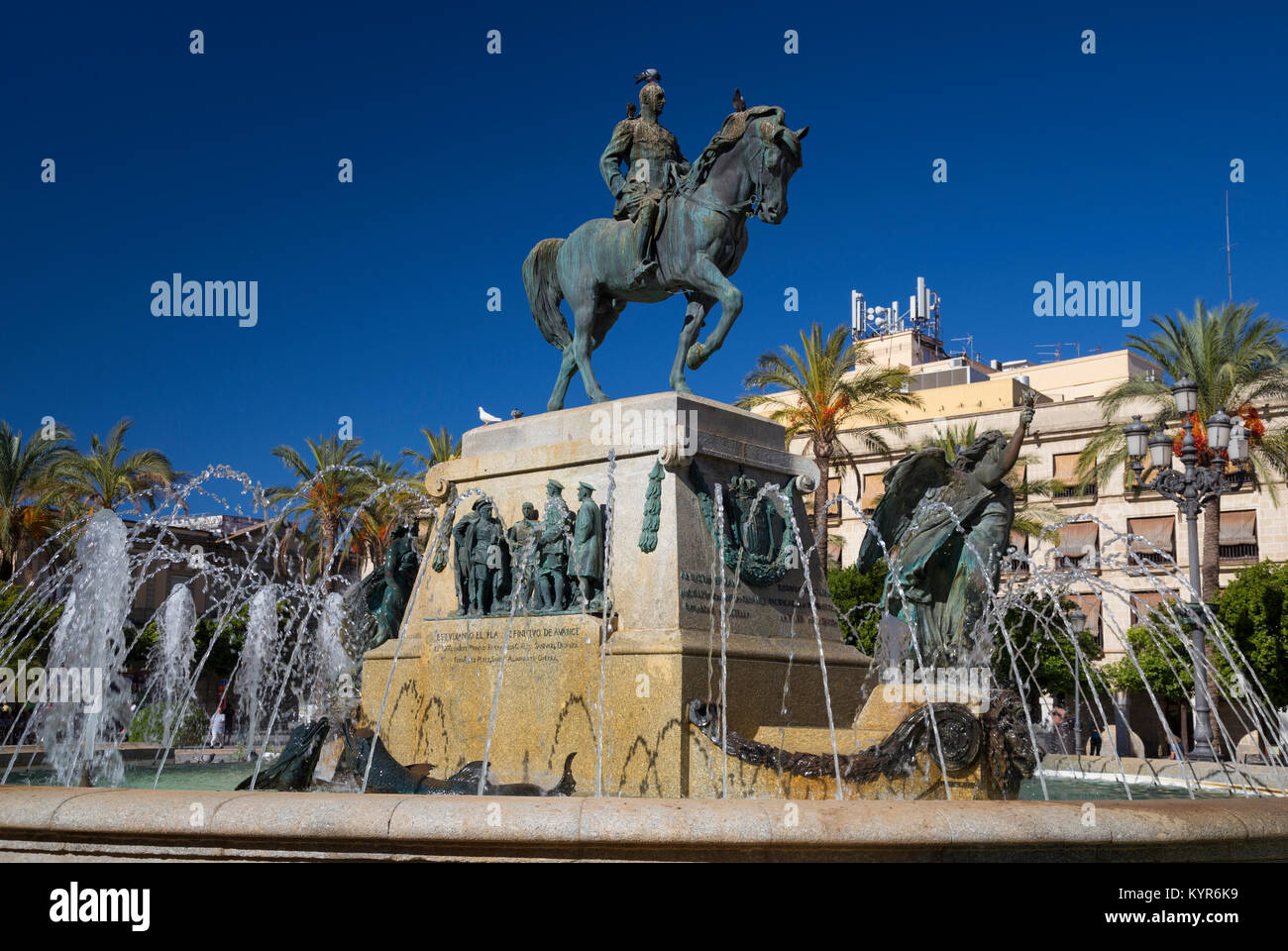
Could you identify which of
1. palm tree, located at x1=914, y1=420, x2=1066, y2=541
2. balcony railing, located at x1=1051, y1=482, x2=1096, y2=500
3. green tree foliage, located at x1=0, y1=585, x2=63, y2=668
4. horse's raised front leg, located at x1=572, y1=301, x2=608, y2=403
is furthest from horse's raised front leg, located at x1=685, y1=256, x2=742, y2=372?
balcony railing, located at x1=1051, y1=482, x2=1096, y2=500

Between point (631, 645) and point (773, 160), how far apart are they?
4.03 m

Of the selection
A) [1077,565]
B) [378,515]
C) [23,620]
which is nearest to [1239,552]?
[1077,565]

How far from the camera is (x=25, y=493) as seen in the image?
35.7 m

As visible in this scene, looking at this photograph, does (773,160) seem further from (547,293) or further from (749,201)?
(547,293)

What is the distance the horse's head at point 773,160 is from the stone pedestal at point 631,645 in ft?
5.61

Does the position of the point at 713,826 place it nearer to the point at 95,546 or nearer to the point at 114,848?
the point at 114,848

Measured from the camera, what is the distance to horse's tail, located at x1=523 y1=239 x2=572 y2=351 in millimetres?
11430

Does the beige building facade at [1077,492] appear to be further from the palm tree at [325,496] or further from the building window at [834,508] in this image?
the palm tree at [325,496]

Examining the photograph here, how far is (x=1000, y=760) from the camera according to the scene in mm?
7652

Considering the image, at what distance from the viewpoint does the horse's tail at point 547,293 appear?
1143cm

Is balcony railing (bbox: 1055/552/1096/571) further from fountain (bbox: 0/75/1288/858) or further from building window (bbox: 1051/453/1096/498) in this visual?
building window (bbox: 1051/453/1096/498)

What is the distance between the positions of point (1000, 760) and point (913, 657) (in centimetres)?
325

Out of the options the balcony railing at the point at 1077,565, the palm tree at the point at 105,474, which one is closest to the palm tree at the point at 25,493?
the palm tree at the point at 105,474

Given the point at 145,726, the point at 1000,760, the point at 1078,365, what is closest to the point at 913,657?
the point at 1000,760
